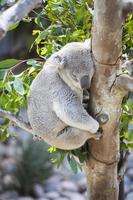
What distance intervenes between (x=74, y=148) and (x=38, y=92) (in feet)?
0.52

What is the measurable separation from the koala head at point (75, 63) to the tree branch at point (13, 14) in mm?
262

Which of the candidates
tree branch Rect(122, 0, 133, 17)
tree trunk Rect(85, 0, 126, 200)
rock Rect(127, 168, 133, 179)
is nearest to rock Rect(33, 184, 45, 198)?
rock Rect(127, 168, 133, 179)

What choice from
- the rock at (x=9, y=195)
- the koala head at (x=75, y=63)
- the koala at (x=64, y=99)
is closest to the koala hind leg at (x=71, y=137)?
the koala at (x=64, y=99)

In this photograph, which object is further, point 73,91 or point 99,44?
point 73,91


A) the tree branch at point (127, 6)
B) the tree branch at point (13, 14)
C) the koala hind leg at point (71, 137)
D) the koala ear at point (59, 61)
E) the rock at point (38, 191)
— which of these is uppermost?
the tree branch at point (13, 14)

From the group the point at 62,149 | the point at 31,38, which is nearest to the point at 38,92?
the point at 62,149

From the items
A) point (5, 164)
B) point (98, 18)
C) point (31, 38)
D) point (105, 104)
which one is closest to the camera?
point (98, 18)

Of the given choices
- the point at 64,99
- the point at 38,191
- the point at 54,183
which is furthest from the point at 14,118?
the point at 54,183

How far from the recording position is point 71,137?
110 centimetres

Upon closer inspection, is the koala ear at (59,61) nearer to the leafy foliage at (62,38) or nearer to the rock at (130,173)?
the leafy foliage at (62,38)

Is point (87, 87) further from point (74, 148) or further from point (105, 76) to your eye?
point (74, 148)

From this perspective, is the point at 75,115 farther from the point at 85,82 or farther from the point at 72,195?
the point at 72,195

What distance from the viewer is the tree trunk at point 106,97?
3.05 ft

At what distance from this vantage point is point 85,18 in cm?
113
